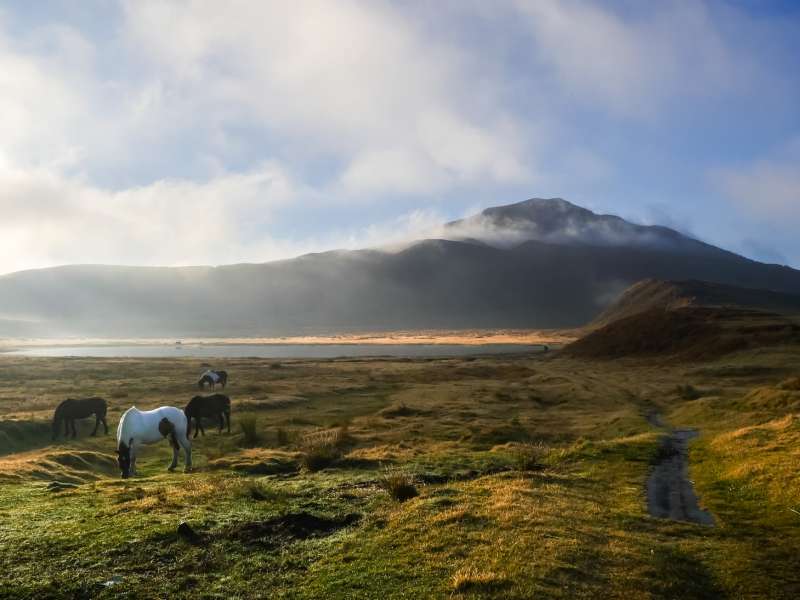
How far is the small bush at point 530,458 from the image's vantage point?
64.6 ft

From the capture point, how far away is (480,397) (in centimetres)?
5000

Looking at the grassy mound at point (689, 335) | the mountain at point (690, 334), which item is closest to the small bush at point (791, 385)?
the grassy mound at point (689, 335)

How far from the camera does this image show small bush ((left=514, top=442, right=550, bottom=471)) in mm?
19688

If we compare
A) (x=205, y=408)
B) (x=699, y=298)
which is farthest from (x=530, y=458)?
(x=699, y=298)

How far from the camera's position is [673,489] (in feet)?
56.2

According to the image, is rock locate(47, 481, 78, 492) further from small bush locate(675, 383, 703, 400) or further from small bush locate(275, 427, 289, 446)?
small bush locate(675, 383, 703, 400)

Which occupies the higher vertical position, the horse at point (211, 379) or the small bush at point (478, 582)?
the small bush at point (478, 582)

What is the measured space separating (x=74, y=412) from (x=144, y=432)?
15.3 m

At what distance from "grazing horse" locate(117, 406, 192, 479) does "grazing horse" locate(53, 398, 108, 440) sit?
45.0 ft

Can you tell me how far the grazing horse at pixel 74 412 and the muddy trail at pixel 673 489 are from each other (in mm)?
28683

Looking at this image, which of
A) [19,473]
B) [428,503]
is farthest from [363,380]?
[428,503]

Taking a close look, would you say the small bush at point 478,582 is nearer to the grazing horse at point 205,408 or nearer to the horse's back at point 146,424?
the horse's back at point 146,424

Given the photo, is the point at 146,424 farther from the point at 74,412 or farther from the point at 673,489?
the point at 673,489

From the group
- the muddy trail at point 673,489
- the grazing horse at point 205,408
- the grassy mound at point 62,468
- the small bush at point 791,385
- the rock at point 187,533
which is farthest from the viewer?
the small bush at point 791,385
